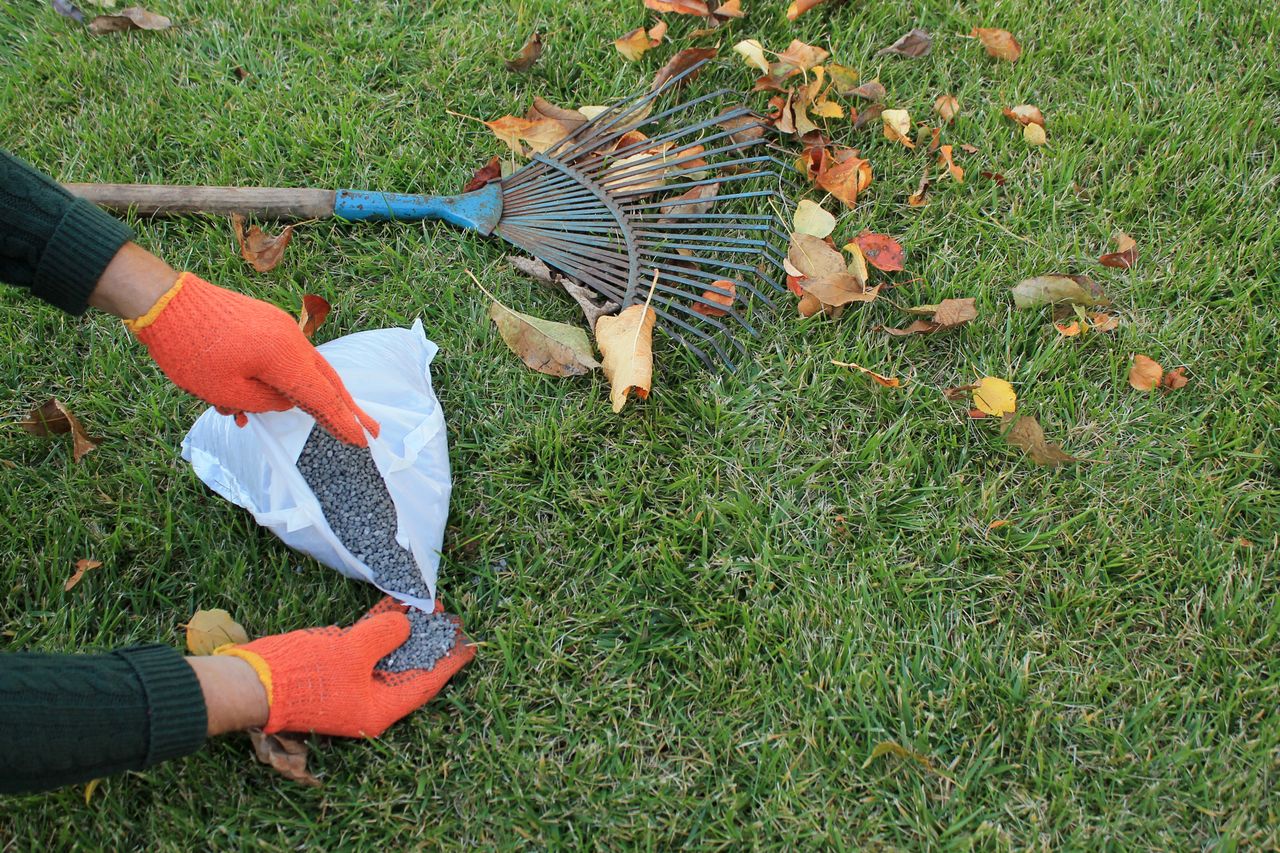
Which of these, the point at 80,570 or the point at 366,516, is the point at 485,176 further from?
the point at 80,570

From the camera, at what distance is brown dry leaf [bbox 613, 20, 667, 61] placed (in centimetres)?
242

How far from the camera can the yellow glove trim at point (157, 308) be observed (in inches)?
58.4

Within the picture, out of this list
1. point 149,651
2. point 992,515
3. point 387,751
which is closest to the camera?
point 149,651

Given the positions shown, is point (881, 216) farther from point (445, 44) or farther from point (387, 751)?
point (387, 751)

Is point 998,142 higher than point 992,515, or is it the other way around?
point 998,142

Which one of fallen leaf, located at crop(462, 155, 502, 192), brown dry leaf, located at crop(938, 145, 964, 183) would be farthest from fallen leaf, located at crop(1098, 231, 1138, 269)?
fallen leaf, located at crop(462, 155, 502, 192)

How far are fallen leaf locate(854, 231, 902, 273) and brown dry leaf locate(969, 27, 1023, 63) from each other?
0.74 meters

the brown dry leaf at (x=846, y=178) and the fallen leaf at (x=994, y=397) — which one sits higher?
the brown dry leaf at (x=846, y=178)

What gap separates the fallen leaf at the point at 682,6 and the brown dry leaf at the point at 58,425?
169 cm

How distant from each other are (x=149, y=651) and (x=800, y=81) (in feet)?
6.34

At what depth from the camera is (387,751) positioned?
1.50 m

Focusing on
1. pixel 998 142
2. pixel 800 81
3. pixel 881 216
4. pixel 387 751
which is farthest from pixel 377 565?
pixel 998 142

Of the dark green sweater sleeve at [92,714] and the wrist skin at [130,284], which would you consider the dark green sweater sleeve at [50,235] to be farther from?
the dark green sweater sleeve at [92,714]

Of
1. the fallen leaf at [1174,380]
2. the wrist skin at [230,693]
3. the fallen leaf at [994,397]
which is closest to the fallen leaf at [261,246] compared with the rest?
the wrist skin at [230,693]
